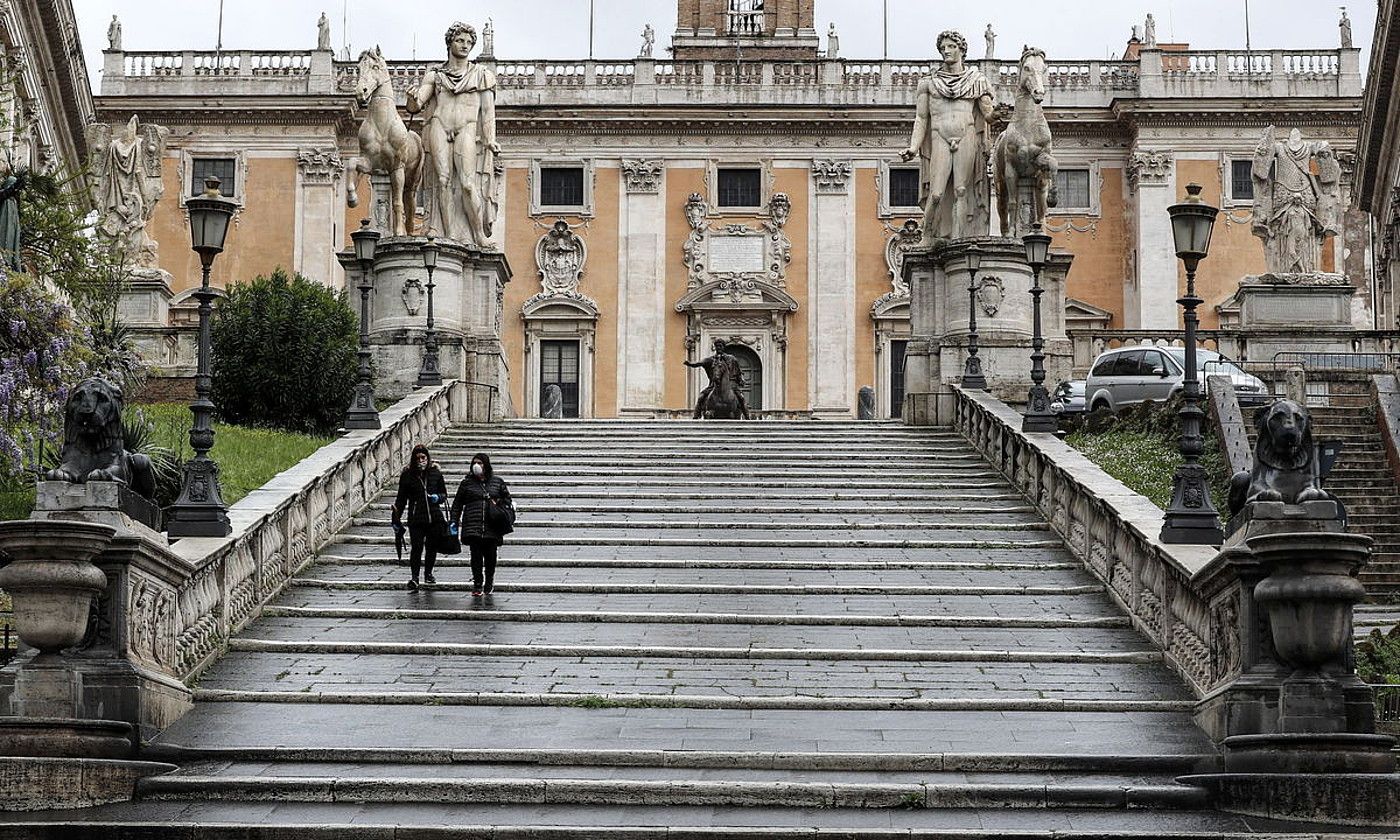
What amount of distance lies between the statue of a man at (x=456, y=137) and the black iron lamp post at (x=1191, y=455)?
14.6m

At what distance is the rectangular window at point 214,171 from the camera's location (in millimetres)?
56750

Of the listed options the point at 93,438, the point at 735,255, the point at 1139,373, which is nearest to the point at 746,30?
the point at 735,255

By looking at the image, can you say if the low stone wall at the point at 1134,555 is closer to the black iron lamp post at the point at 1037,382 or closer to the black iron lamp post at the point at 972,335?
the black iron lamp post at the point at 1037,382

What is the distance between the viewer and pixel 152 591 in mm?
13398

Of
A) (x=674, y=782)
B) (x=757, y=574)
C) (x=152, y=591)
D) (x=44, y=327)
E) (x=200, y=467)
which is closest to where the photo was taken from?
(x=674, y=782)

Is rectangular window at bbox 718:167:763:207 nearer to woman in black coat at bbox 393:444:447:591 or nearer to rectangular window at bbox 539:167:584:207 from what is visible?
rectangular window at bbox 539:167:584:207

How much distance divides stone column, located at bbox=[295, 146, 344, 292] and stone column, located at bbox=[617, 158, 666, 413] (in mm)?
8410

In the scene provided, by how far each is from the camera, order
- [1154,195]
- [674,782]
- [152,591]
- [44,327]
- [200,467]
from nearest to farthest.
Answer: [674,782] < [152,591] < [200,467] < [44,327] < [1154,195]

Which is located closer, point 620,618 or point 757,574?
point 620,618

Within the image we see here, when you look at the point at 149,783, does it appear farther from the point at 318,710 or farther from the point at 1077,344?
the point at 1077,344

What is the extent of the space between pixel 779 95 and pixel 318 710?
147ft

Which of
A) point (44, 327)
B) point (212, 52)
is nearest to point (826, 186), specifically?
point (212, 52)

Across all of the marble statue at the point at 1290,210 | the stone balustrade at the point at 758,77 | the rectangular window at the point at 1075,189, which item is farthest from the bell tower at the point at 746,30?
the marble statue at the point at 1290,210

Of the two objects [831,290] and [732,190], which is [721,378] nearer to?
[831,290]
